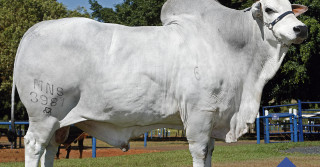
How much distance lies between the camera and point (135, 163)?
29.1ft

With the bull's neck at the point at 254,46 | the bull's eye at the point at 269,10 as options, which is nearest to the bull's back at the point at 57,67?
the bull's neck at the point at 254,46

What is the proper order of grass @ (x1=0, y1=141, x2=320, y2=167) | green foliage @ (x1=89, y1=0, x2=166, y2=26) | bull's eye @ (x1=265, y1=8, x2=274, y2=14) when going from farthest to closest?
green foliage @ (x1=89, y1=0, x2=166, y2=26)
grass @ (x1=0, y1=141, x2=320, y2=167)
bull's eye @ (x1=265, y1=8, x2=274, y2=14)

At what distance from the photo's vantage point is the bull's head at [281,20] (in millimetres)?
3490

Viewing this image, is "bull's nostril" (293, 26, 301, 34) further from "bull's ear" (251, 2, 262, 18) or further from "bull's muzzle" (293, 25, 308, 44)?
"bull's ear" (251, 2, 262, 18)

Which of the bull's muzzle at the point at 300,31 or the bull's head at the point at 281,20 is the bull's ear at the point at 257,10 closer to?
the bull's head at the point at 281,20

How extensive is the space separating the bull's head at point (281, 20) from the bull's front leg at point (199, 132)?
37.7 inches

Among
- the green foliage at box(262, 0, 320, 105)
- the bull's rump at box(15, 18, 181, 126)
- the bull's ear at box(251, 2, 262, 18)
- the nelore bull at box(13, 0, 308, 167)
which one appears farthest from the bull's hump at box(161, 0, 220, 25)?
the green foliage at box(262, 0, 320, 105)

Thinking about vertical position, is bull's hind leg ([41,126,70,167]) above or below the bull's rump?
below

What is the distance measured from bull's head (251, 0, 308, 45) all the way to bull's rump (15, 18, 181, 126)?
3.28ft

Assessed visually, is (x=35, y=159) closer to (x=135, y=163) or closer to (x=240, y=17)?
(x=240, y=17)

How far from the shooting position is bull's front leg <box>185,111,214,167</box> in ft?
11.5

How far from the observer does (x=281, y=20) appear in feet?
11.8

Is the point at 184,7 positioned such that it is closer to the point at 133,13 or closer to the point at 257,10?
the point at 257,10

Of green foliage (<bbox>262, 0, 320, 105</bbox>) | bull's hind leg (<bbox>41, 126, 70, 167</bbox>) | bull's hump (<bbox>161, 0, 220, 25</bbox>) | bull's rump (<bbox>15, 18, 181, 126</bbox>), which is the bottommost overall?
bull's hind leg (<bbox>41, 126, 70, 167</bbox>)
